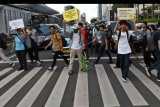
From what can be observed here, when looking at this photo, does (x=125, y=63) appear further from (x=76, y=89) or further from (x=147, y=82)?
(x=76, y=89)

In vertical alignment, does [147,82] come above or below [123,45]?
below

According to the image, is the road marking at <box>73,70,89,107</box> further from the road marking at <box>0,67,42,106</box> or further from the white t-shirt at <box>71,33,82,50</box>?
the road marking at <box>0,67,42,106</box>

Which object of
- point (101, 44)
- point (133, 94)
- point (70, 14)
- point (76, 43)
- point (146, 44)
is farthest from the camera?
point (70, 14)

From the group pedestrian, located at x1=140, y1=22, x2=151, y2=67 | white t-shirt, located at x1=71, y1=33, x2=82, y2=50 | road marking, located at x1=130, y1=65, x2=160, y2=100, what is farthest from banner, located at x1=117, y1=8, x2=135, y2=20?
white t-shirt, located at x1=71, y1=33, x2=82, y2=50

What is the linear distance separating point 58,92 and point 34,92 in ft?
2.10

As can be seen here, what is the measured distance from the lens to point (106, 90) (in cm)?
866

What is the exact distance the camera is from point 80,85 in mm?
9453

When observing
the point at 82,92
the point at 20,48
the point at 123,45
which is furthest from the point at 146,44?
the point at 20,48

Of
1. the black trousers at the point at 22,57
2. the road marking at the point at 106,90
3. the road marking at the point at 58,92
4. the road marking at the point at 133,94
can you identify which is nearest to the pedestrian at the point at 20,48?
the black trousers at the point at 22,57

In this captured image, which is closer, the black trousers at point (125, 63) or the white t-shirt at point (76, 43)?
the black trousers at point (125, 63)

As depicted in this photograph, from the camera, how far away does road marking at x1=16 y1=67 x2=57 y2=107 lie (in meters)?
7.61

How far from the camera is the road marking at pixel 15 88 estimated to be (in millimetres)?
8039

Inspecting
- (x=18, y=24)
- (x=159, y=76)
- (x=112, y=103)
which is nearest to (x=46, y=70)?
(x=18, y=24)

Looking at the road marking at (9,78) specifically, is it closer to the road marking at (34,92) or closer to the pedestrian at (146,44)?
the road marking at (34,92)
